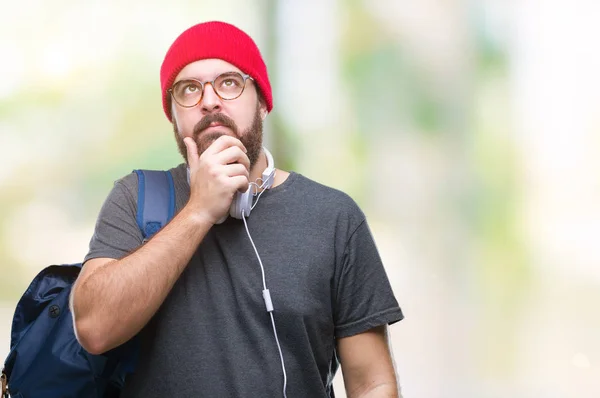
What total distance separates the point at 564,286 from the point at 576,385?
0.29 meters

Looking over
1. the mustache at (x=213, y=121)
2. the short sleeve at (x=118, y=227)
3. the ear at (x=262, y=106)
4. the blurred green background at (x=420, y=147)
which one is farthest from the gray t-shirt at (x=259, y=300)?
the blurred green background at (x=420, y=147)

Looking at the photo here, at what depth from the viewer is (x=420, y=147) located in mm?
2527

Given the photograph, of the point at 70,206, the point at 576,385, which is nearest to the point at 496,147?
the point at 576,385

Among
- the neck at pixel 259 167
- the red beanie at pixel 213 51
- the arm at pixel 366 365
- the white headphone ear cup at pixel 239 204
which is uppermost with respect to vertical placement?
the red beanie at pixel 213 51

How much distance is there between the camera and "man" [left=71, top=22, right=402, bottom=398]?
4.41 ft

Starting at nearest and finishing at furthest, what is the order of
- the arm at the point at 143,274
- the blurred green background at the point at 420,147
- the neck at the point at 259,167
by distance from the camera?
the arm at the point at 143,274
the neck at the point at 259,167
the blurred green background at the point at 420,147

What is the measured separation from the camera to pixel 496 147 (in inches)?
95.6

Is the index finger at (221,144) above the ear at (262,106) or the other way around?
the other way around

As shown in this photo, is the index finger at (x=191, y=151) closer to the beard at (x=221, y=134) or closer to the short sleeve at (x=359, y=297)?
the beard at (x=221, y=134)

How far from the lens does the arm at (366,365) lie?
1511 mm

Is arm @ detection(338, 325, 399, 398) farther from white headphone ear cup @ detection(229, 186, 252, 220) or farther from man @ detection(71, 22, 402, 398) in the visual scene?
white headphone ear cup @ detection(229, 186, 252, 220)

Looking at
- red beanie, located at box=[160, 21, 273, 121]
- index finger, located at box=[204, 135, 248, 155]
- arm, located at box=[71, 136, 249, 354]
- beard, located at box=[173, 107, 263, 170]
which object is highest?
red beanie, located at box=[160, 21, 273, 121]

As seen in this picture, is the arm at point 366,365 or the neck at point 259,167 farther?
the neck at point 259,167

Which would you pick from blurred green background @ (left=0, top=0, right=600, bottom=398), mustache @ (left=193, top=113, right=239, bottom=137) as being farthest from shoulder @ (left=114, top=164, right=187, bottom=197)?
blurred green background @ (left=0, top=0, right=600, bottom=398)
